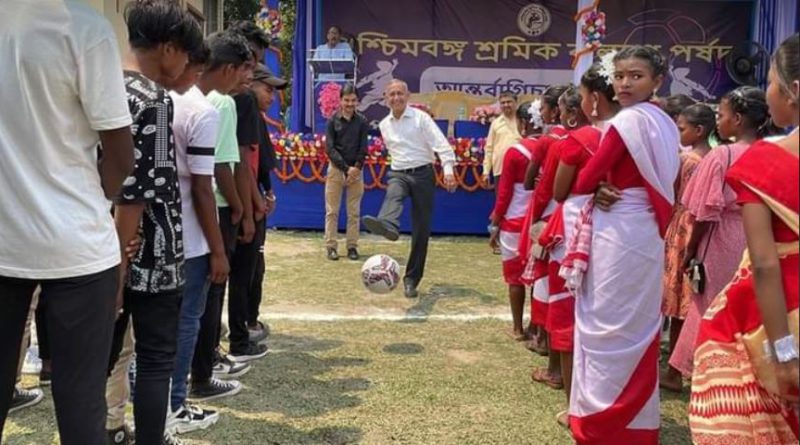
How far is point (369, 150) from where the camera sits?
8773 mm

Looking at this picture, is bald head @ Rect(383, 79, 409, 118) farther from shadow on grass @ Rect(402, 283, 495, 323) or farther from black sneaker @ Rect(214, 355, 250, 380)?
black sneaker @ Rect(214, 355, 250, 380)

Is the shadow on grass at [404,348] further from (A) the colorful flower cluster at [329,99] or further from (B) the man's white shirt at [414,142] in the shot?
(A) the colorful flower cluster at [329,99]

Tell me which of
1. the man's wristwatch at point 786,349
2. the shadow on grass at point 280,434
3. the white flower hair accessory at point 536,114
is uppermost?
the white flower hair accessory at point 536,114

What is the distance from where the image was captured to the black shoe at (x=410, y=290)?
5.99 m

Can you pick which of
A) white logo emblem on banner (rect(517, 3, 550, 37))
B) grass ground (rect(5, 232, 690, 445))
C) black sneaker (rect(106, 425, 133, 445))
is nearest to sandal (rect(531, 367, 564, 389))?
grass ground (rect(5, 232, 690, 445))

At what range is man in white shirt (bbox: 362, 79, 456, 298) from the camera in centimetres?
603

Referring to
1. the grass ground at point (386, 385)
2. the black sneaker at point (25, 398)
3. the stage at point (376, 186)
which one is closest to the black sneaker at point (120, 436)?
the grass ground at point (386, 385)

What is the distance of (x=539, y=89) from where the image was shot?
13.9m

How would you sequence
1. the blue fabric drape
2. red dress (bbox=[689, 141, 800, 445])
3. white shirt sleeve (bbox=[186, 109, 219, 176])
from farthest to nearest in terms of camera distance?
the blue fabric drape
white shirt sleeve (bbox=[186, 109, 219, 176])
red dress (bbox=[689, 141, 800, 445])

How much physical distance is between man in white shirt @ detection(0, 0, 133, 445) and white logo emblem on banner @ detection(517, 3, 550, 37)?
1244cm

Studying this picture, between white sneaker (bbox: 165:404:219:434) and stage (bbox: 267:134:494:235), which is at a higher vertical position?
stage (bbox: 267:134:494:235)

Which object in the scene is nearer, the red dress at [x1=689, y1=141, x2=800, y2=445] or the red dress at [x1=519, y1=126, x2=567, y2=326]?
the red dress at [x1=689, y1=141, x2=800, y2=445]

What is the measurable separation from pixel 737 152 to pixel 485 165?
5.18 m

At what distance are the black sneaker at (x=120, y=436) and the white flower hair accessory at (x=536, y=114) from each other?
2.93 metres
